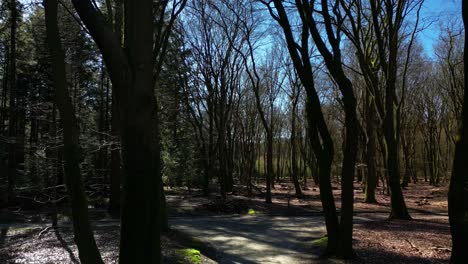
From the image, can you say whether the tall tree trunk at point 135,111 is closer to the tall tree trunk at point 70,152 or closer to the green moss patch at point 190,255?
the tall tree trunk at point 70,152

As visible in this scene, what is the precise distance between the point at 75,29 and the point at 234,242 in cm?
880

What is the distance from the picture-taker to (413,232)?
11.4 m

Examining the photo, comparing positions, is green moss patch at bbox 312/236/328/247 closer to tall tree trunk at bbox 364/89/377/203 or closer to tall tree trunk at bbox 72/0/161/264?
tall tree trunk at bbox 72/0/161/264

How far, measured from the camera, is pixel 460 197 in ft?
19.7

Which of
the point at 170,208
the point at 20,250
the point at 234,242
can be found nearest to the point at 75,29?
the point at 20,250

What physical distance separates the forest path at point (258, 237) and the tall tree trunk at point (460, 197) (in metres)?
3.35

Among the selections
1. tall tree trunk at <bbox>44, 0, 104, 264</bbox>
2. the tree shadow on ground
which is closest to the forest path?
the tree shadow on ground

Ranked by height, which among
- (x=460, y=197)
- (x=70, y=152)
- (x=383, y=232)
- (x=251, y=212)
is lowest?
(x=251, y=212)

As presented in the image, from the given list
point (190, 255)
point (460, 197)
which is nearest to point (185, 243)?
point (190, 255)

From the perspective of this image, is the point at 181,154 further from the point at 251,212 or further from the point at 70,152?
the point at 70,152

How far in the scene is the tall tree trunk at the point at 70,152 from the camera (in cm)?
554

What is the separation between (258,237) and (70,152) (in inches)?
324

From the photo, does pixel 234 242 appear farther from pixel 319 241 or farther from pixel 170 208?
pixel 170 208

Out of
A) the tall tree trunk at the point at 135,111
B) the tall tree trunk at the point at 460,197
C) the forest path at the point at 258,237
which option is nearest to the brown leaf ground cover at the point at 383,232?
the forest path at the point at 258,237
